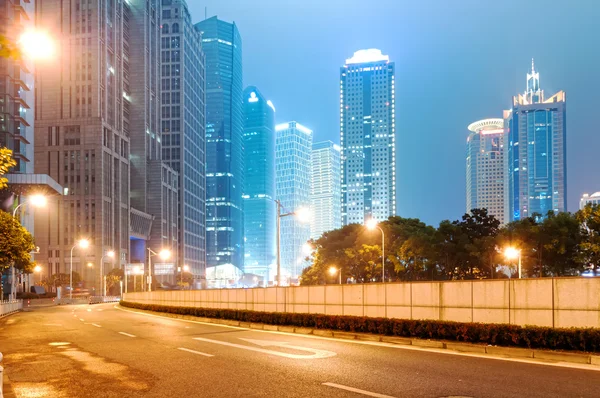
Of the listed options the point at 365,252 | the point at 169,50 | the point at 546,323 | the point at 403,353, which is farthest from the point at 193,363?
the point at 169,50

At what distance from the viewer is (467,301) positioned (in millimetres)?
17375

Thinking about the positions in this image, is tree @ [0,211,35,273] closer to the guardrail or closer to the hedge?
the guardrail

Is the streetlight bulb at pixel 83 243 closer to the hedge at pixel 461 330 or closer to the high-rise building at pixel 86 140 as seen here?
the high-rise building at pixel 86 140

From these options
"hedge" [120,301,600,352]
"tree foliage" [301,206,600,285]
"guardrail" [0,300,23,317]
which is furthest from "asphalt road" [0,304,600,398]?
"tree foliage" [301,206,600,285]

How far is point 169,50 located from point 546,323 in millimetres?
183168

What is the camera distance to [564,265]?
63.1 m

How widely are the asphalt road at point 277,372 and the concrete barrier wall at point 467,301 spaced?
8.24 feet

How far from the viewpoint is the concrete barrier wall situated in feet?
47.0

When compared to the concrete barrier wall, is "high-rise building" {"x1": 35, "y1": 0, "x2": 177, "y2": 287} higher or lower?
higher

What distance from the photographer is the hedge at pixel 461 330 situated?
42.9 feet

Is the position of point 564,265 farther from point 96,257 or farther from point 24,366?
point 96,257

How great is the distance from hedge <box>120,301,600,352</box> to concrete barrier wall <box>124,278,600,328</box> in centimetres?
108

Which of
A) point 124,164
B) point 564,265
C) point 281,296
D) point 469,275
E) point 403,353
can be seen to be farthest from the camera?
point 124,164

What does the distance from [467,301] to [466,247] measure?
5260 centimetres
